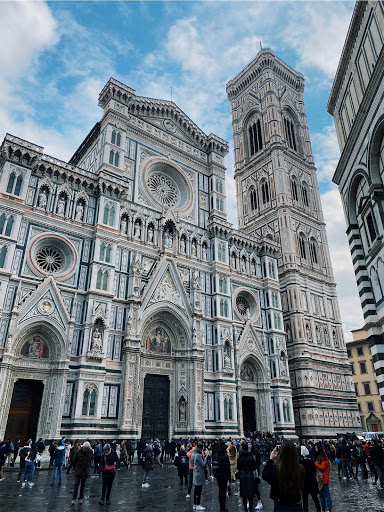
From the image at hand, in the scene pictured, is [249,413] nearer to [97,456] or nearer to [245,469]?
[97,456]

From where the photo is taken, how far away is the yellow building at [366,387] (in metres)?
49.8

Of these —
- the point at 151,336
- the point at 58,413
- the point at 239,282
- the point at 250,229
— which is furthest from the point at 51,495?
the point at 250,229

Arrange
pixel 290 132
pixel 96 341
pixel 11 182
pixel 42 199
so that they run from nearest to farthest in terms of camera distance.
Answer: pixel 96 341, pixel 11 182, pixel 42 199, pixel 290 132

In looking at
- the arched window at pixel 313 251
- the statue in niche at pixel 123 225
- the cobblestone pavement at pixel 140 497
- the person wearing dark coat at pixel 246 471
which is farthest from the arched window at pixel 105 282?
the arched window at pixel 313 251

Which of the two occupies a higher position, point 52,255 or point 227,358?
point 52,255

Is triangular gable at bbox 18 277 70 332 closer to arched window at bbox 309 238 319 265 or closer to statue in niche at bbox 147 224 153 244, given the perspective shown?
statue in niche at bbox 147 224 153 244

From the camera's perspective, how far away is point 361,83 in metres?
13.1

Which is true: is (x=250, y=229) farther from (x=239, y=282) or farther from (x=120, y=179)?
(x=120, y=179)

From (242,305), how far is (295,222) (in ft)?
42.9

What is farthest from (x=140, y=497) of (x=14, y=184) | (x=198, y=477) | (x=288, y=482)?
(x=14, y=184)

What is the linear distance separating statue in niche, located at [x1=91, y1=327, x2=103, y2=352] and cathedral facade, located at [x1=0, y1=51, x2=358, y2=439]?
0.11 meters

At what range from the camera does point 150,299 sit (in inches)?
1044

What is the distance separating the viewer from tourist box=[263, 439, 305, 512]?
13.0 ft

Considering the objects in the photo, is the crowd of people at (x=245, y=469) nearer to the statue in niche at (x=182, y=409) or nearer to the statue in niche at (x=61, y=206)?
the statue in niche at (x=182, y=409)
